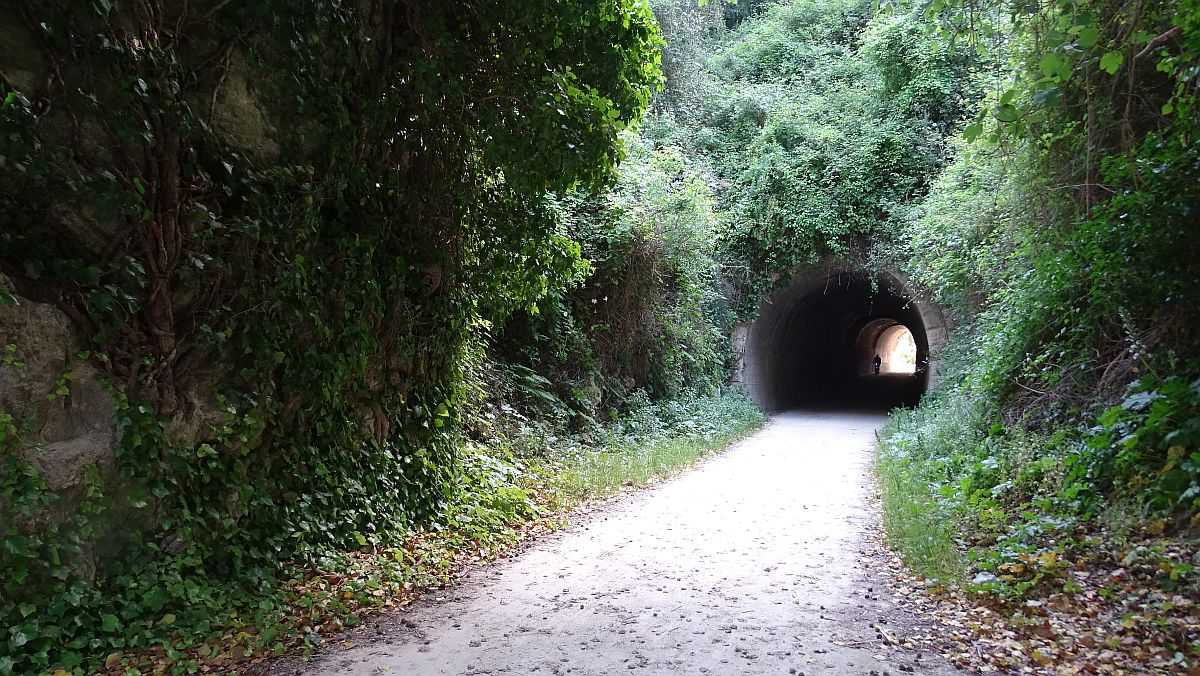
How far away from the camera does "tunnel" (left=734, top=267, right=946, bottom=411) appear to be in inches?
718

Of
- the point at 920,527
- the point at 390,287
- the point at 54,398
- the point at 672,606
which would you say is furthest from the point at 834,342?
the point at 54,398

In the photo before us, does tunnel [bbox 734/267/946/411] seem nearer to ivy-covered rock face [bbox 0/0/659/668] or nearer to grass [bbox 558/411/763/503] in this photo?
grass [bbox 558/411/763/503]

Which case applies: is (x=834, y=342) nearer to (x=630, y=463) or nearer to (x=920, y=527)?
(x=630, y=463)

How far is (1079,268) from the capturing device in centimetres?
660

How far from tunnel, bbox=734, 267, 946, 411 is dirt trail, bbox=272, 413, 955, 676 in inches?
415

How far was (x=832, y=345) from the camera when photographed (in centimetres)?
2923

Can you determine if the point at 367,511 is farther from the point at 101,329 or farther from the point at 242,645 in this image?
the point at 101,329

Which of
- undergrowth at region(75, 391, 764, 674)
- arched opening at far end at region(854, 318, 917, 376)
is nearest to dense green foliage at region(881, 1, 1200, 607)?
undergrowth at region(75, 391, 764, 674)

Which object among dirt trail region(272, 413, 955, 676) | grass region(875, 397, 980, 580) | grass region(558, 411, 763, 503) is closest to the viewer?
dirt trail region(272, 413, 955, 676)

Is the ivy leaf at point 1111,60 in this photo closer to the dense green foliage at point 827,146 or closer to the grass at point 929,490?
the grass at point 929,490

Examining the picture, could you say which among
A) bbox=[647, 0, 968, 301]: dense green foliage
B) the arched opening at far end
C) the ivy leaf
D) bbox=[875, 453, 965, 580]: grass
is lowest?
bbox=[875, 453, 965, 580]: grass

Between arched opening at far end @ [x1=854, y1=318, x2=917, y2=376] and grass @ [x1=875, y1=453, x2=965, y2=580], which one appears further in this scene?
arched opening at far end @ [x1=854, y1=318, x2=917, y2=376]

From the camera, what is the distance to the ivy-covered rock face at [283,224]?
4.02m

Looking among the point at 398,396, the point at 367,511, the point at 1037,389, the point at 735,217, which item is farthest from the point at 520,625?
the point at 735,217
